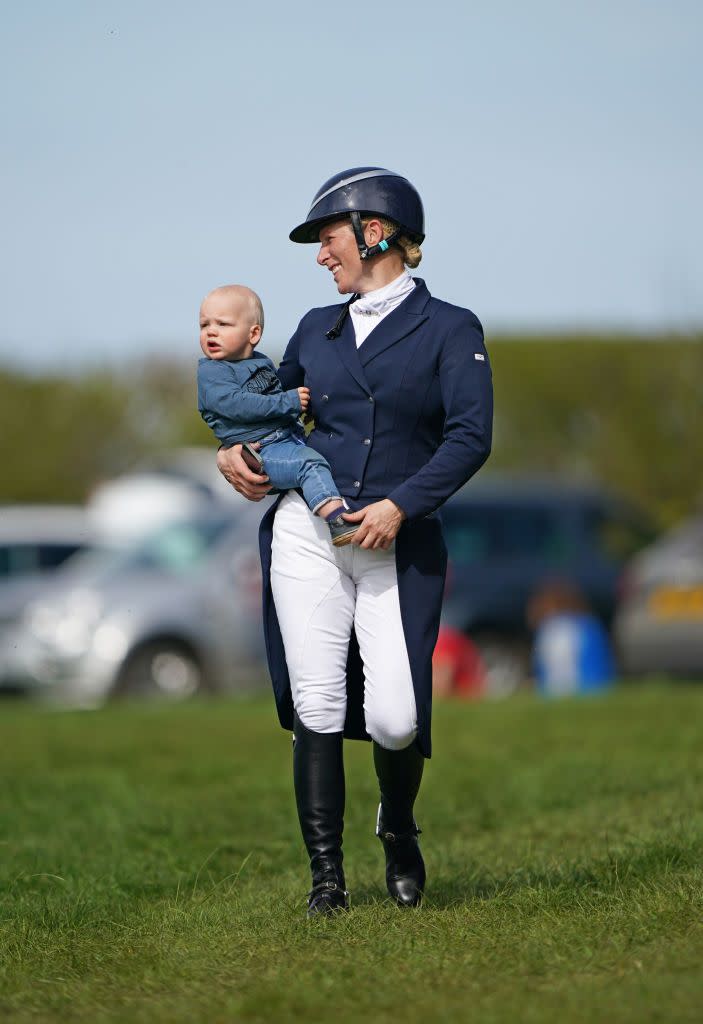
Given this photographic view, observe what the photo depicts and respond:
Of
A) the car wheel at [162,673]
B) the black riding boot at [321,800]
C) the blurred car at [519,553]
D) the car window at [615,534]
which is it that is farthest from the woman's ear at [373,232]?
the car window at [615,534]

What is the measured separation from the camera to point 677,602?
1595cm

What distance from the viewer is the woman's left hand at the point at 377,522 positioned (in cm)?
512

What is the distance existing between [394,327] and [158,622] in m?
11.5

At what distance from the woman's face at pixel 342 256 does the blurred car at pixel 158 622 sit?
1094cm

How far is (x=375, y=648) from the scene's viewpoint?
5289 millimetres

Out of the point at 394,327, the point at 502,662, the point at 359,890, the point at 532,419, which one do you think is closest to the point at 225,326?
the point at 394,327

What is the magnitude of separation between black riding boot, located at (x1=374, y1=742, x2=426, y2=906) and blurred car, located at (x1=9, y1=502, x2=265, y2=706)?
10.8 meters

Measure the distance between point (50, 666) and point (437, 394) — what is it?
1184 cm

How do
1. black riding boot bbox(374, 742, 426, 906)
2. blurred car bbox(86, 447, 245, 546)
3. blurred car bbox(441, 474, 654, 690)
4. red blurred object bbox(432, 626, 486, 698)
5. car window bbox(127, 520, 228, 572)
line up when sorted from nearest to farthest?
black riding boot bbox(374, 742, 426, 906)
car window bbox(127, 520, 228, 572)
red blurred object bbox(432, 626, 486, 698)
blurred car bbox(441, 474, 654, 690)
blurred car bbox(86, 447, 245, 546)

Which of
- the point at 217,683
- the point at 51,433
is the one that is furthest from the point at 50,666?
the point at 51,433

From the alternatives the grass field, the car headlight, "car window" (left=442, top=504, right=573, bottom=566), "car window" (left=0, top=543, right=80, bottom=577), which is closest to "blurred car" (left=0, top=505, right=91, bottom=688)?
"car window" (left=0, top=543, right=80, bottom=577)

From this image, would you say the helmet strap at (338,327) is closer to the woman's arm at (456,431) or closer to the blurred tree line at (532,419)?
the woman's arm at (456,431)

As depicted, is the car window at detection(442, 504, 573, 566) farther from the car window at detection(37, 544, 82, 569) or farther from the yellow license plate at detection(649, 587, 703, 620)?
the car window at detection(37, 544, 82, 569)

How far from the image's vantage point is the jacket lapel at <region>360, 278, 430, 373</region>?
5371 mm
